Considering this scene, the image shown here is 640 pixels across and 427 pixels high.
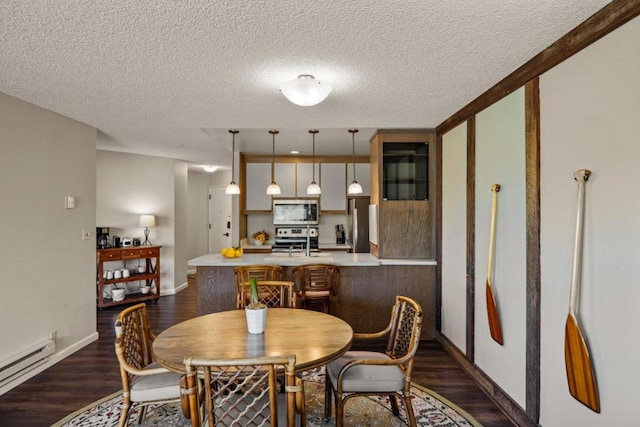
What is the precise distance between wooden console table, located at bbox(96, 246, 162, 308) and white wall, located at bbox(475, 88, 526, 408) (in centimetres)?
481

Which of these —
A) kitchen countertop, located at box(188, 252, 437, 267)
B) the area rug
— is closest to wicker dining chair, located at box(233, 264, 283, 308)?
kitchen countertop, located at box(188, 252, 437, 267)

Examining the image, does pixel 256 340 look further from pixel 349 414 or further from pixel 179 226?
pixel 179 226

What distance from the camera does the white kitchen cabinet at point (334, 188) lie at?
239 inches

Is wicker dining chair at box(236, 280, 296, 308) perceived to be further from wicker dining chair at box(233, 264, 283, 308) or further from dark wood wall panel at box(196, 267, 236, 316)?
dark wood wall panel at box(196, 267, 236, 316)

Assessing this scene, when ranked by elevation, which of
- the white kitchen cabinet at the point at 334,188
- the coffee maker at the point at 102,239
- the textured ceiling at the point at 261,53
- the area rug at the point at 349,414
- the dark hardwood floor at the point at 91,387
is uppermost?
the textured ceiling at the point at 261,53

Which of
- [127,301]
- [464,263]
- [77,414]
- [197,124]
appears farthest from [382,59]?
[127,301]

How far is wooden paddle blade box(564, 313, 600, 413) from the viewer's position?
5.54 feet

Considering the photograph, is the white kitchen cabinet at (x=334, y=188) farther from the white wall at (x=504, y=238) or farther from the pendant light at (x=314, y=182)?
the white wall at (x=504, y=238)

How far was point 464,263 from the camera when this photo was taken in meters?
3.28

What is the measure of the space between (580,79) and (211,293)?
3.59 m

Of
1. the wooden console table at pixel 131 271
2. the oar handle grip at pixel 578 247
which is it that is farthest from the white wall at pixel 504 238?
the wooden console table at pixel 131 271

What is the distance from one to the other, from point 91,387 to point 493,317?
3.21m

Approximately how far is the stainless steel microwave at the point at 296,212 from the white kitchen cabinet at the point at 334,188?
18 cm

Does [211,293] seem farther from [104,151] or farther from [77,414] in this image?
[104,151]
